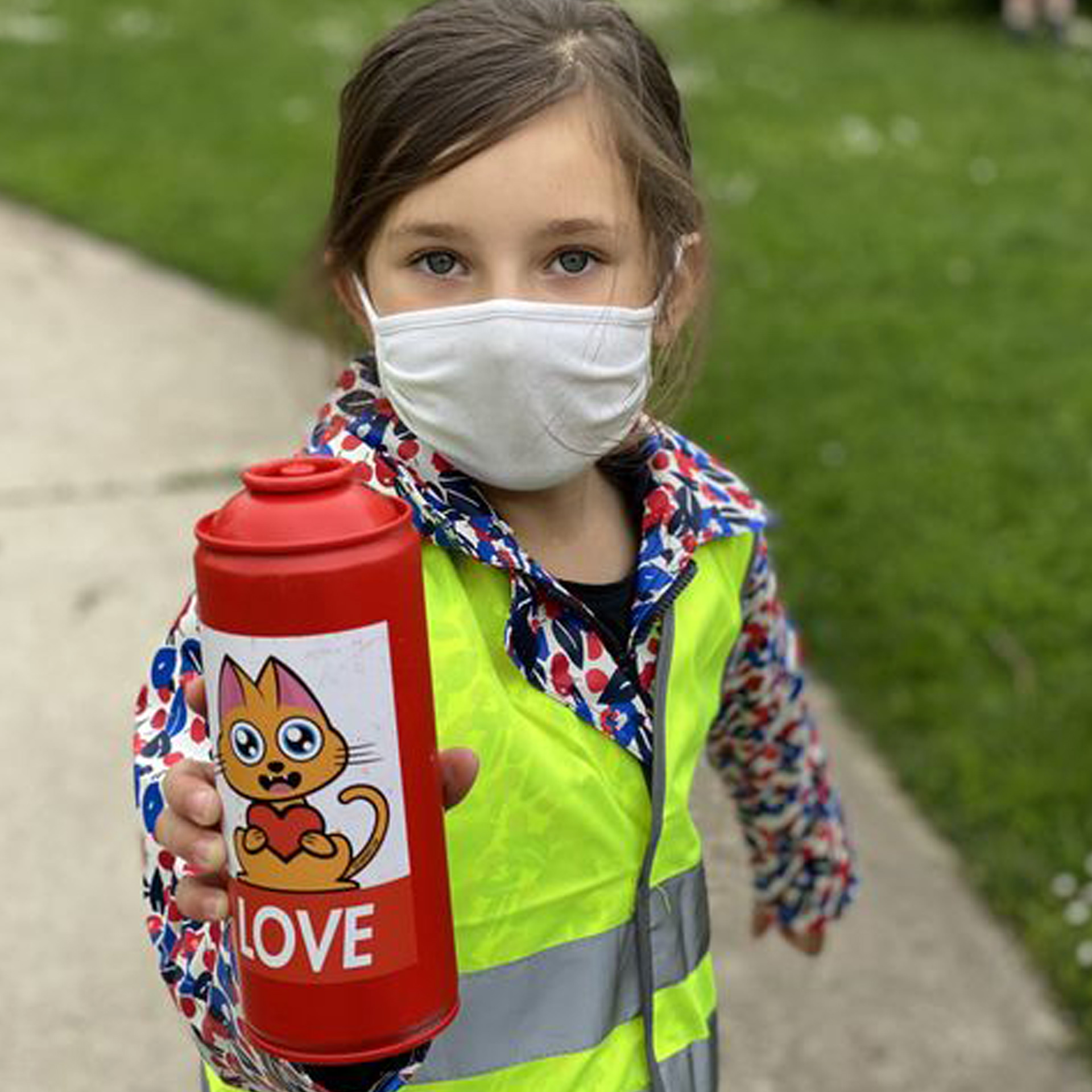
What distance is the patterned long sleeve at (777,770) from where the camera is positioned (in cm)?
227

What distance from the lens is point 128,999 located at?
3.38 meters

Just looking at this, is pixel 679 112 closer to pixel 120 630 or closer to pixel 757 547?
pixel 757 547

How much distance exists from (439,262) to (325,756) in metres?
0.57

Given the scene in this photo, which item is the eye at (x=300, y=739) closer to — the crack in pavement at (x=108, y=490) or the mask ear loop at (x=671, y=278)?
the mask ear loop at (x=671, y=278)

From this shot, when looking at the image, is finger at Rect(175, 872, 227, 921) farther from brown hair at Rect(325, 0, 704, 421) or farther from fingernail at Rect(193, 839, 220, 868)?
brown hair at Rect(325, 0, 704, 421)

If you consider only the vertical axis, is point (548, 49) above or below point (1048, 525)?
above

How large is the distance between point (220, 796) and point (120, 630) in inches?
126

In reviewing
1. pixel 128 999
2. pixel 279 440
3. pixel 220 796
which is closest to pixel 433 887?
pixel 220 796

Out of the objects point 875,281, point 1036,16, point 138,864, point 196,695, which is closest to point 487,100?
point 196,695

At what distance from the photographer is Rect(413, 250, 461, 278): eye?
178cm

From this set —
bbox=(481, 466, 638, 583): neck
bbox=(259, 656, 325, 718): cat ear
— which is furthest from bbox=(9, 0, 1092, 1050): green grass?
bbox=(259, 656, 325, 718): cat ear

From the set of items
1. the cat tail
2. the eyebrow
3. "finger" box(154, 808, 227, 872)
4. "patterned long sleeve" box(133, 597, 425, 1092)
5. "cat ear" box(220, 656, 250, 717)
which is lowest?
"patterned long sleeve" box(133, 597, 425, 1092)

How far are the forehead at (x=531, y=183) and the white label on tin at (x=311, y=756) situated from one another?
0.49 metres

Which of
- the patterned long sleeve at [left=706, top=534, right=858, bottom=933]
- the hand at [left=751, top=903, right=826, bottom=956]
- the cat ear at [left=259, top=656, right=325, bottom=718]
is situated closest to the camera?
the cat ear at [left=259, top=656, right=325, bottom=718]
